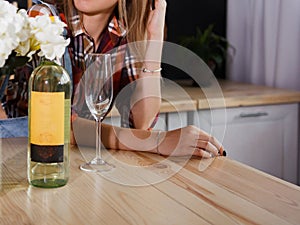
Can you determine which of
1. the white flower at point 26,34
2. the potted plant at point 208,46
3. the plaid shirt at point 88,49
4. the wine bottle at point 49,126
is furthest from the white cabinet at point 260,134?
the white flower at point 26,34

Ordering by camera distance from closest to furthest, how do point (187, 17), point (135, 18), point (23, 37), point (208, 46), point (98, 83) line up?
point (23, 37) → point (98, 83) → point (135, 18) → point (208, 46) → point (187, 17)

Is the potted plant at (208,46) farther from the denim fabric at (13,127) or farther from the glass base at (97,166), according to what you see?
the glass base at (97,166)

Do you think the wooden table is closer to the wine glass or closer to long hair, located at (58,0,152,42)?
the wine glass

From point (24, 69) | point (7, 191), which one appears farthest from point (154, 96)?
point (7, 191)

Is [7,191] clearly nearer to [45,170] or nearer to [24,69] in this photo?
[45,170]

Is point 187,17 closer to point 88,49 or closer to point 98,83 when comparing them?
point 88,49

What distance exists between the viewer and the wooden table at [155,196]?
1120 millimetres

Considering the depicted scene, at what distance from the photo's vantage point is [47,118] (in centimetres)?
128

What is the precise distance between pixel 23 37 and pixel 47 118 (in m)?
0.19

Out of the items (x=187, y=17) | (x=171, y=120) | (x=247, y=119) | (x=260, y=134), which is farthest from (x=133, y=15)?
(x=187, y=17)

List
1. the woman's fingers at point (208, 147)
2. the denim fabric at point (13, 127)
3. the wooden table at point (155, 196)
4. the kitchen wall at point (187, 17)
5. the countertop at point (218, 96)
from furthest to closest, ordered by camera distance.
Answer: the kitchen wall at point (187, 17)
the countertop at point (218, 96)
the denim fabric at point (13, 127)
the woman's fingers at point (208, 147)
the wooden table at point (155, 196)

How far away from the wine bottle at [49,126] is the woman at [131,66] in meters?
0.34

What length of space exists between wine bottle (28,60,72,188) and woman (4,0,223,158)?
1.12ft

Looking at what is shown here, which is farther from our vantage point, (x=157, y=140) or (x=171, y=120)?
A: (x=171, y=120)
